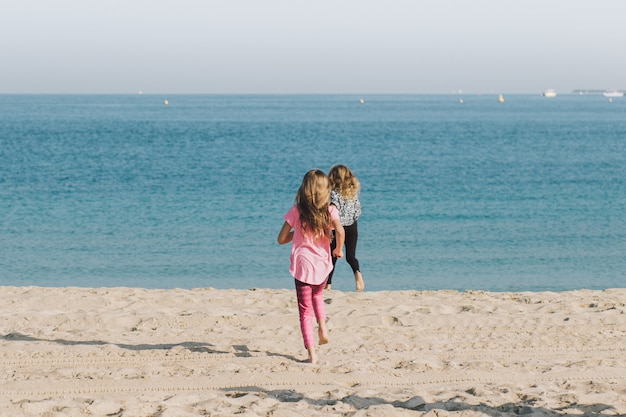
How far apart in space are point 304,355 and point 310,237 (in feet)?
3.66

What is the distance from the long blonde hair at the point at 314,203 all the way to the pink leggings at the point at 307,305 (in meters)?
0.45

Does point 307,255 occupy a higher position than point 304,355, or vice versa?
point 307,255

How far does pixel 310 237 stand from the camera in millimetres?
6875

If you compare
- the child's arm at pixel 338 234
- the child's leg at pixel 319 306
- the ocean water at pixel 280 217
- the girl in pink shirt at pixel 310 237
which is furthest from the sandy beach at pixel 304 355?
the ocean water at pixel 280 217

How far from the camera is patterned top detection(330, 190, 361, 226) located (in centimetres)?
979

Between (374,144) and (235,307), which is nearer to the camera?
(235,307)

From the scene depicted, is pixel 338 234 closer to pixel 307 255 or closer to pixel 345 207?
pixel 307 255

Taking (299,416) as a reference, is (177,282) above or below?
below

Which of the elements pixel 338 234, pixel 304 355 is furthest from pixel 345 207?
pixel 304 355

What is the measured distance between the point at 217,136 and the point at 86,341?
5847 centimetres

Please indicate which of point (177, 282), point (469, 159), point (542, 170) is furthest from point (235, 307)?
point (469, 159)

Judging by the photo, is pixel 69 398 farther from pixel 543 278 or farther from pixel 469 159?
pixel 469 159

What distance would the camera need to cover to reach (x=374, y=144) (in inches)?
2265

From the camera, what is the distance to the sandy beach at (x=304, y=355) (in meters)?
5.77
